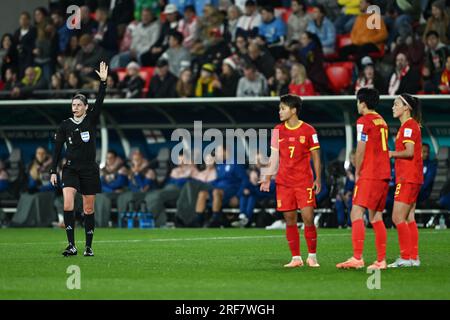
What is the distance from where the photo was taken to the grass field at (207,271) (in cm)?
1000

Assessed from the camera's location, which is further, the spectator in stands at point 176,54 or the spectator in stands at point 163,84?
the spectator in stands at point 176,54

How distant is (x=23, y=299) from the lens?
9547 millimetres

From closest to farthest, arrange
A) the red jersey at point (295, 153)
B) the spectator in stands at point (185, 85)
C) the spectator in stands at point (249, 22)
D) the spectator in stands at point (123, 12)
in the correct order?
the red jersey at point (295, 153)
the spectator in stands at point (185, 85)
the spectator in stands at point (249, 22)
the spectator in stands at point (123, 12)

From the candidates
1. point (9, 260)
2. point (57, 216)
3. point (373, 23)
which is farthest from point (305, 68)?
point (9, 260)

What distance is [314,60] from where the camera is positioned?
75.5ft

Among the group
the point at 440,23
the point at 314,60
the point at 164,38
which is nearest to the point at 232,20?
the point at 164,38

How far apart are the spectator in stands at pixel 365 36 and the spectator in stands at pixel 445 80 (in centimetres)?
205

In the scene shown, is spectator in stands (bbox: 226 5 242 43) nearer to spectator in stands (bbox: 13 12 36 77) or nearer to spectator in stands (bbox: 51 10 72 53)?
spectator in stands (bbox: 51 10 72 53)

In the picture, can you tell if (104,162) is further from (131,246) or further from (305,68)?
(131,246)

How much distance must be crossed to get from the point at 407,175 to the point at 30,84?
14.4 metres

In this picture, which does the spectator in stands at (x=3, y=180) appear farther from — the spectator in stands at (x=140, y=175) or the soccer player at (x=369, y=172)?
the soccer player at (x=369, y=172)

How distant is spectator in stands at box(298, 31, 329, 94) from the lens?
22750 millimetres

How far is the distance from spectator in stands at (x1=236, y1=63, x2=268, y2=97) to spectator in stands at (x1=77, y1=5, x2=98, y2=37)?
5.43 metres

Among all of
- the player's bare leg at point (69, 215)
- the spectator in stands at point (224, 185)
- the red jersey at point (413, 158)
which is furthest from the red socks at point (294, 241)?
the spectator in stands at point (224, 185)
